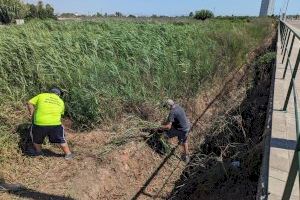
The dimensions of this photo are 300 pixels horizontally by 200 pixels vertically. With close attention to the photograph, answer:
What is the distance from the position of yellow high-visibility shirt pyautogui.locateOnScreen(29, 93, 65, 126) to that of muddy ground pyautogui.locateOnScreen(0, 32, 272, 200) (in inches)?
27.6

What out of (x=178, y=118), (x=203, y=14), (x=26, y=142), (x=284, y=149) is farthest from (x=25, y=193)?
(x=203, y=14)

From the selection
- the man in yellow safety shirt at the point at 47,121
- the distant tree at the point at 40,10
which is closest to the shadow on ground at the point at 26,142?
the man in yellow safety shirt at the point at 47,121

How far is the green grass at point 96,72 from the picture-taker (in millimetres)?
7863

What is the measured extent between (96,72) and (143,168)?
2508 mm

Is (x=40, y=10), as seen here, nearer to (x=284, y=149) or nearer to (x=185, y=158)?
(x=185, y=158)

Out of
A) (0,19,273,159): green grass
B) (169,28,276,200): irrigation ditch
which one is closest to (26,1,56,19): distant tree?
(0,19,273,159): green grass

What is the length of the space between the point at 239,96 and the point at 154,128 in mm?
4142

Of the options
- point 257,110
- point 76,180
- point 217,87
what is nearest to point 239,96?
point 217,87

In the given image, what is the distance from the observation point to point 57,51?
8.66 metres

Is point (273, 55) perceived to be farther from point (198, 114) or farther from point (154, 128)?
point (154, 128)

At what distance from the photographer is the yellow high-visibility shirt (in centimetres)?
656

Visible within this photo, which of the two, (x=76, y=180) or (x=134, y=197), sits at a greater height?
(x=76, y=180)

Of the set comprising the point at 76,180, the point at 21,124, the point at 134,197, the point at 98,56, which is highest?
the point at 98,56

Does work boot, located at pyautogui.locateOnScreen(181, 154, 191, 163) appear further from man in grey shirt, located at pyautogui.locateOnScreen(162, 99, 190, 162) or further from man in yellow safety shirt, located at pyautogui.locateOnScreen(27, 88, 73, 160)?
man in yellow safety shirt, located at pyautogui.locateOnScreen(27, 88, 73, 160)
